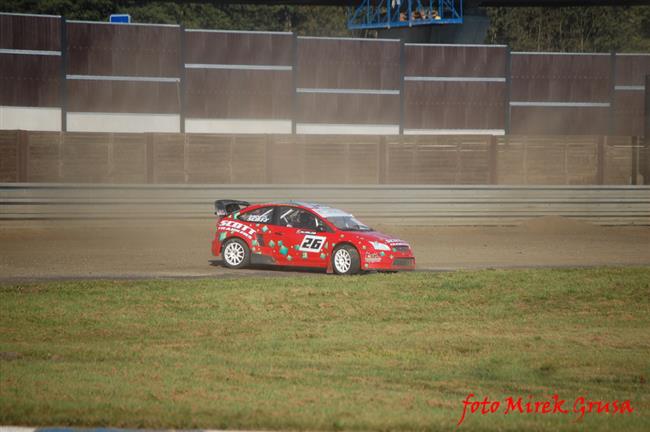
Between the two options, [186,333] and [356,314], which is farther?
[356,314]

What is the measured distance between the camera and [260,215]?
18.5 meters

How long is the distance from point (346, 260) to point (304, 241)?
35.5 inches

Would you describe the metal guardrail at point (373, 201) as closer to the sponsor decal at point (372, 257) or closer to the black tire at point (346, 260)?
the black tire at point (346, 260)

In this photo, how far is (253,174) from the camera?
29.2 meters

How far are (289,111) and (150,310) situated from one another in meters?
22.3

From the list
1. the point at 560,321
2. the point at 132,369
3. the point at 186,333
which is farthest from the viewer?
the point at 560,321

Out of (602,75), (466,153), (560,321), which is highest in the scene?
(602,75)

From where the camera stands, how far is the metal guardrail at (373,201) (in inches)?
1040

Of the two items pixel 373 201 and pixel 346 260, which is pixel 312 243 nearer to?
pixel 346 260

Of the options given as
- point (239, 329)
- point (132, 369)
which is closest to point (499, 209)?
point (239, 329)

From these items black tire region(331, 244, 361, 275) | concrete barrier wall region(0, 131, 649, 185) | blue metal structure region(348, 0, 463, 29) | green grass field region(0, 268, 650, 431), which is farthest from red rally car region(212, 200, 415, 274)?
blue metal structure region(348, 0, 463, 29)

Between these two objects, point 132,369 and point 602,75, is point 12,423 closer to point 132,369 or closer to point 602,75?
point 132,369

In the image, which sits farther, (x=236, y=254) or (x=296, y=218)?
(x=236, y=254)

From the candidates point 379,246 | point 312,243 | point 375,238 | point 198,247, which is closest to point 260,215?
point 312,243
